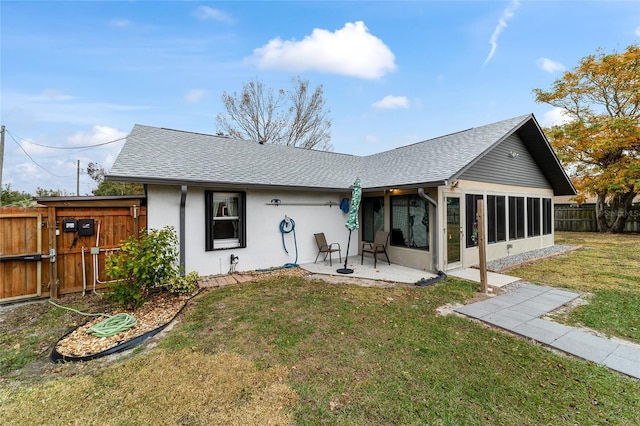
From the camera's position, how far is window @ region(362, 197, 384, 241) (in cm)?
875

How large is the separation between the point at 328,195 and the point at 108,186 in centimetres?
1931

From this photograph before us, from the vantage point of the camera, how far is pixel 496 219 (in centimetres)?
880

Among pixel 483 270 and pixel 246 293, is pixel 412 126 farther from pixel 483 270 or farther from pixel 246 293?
pixel 246 293

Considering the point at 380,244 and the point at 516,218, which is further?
the point at 516,218

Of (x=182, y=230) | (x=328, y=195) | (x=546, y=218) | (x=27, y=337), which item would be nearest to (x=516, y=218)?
(x=546, y=218)

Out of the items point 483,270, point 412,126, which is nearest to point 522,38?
point 412,126

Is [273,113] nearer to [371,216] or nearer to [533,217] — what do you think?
[371,216]

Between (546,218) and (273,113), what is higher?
(273,113)

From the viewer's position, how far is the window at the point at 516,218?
9391mm

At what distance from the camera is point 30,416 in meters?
2.28

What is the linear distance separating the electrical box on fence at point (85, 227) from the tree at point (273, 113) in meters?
14.3

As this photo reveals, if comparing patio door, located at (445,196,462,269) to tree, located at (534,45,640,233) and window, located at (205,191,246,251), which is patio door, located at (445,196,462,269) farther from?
tree, located at (534,45,640,233)

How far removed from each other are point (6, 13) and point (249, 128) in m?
12.9

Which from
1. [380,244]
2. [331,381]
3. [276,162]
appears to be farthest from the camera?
[276,162]
